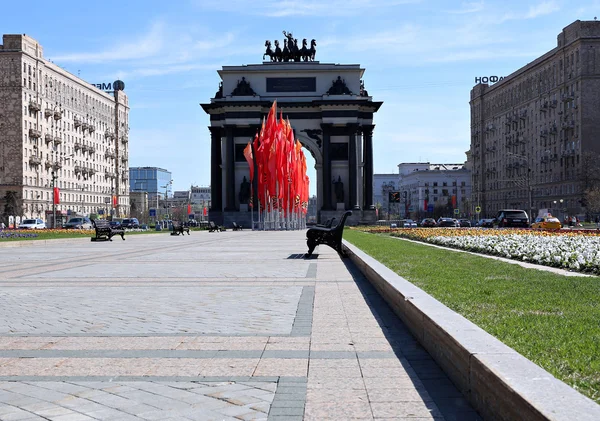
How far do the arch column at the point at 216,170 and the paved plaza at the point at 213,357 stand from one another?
82398 mm

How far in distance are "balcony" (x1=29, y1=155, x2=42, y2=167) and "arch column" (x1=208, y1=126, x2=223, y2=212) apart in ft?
83.6

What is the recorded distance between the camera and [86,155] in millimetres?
124312

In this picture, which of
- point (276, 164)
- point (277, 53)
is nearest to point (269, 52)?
point (277, 53)

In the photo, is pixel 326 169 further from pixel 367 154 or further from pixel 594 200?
pixel 594 200

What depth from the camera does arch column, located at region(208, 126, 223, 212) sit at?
95.0 metres

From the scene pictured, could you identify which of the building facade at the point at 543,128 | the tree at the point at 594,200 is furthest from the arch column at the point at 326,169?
the tree at the point at 594,200

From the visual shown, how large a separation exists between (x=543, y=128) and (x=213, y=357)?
106584 mm

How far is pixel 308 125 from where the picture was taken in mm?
93812

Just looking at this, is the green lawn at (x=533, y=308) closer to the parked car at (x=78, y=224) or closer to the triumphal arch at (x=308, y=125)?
the parked car at (x=78, y=224)

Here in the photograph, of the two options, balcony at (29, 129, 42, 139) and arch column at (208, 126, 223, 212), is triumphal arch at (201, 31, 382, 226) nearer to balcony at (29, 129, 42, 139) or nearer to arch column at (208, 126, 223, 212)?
arch column at (208, 126, 223, 212)

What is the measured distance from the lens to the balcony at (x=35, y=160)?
327 ft

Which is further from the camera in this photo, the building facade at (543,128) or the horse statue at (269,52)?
the horse statue at (269,52)

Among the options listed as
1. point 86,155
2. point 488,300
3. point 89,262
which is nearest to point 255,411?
point 488,300

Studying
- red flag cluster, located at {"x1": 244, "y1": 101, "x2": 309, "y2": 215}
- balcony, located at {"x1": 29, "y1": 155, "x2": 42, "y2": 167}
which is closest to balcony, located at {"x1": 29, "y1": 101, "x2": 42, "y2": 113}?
balcony, located at {"x1": 29, "y1": 155, "x2": 42, "y2": 167}
